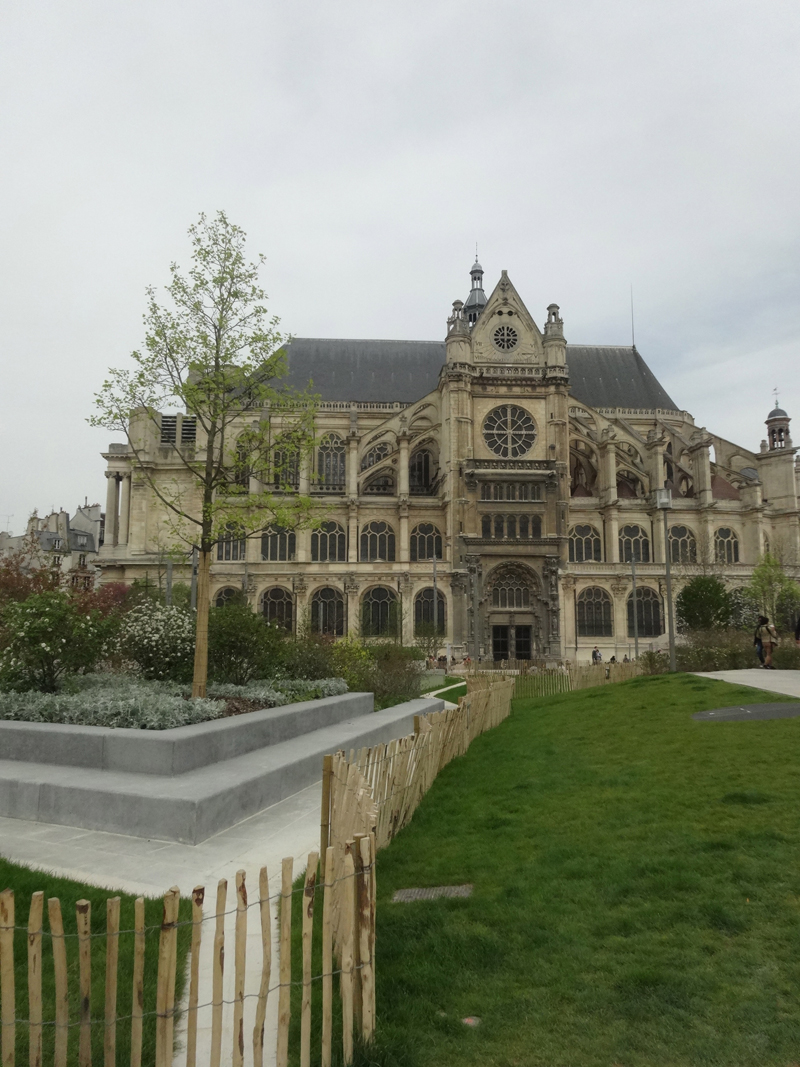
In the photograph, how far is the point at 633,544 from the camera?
4678 cm

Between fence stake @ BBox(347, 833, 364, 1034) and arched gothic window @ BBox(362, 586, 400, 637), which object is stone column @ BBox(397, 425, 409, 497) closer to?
arched gothic window @ BBox(362, 586, 400, 637)

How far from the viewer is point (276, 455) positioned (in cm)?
1567

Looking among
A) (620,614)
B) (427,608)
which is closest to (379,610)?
(427,608)

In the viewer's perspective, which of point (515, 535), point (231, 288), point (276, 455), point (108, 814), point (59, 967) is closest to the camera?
point (59, 967)

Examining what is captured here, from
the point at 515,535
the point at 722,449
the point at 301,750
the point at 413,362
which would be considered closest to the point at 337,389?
the point at 413,362

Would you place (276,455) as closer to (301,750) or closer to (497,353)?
(301,750)

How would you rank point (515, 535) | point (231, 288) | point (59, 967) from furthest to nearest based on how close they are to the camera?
1. point (515, 535)
2. point (231, 288)
3. point (59, 967)

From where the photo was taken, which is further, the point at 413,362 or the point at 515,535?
the point at 413,362

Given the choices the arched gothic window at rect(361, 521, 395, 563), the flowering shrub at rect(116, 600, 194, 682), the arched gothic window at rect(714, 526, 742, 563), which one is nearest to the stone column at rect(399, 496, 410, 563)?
the arched gothic window at rect(361, 521, 395, 563)

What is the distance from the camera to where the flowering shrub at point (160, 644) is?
1494 centimetres

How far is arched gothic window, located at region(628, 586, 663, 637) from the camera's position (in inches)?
1766

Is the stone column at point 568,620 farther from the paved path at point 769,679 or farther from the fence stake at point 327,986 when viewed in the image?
the fence stake at point 327,986

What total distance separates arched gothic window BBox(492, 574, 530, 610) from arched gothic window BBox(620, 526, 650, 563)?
7352mm

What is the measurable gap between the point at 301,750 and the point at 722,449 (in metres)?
50.6
